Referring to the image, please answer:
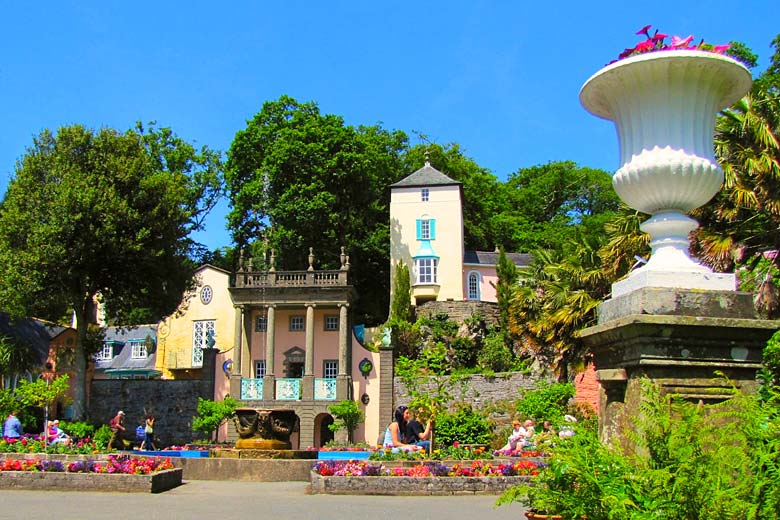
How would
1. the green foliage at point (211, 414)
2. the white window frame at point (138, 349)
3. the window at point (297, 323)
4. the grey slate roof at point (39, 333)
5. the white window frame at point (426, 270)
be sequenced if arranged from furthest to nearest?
the white window frame at point (138, 349) < the white window frame at point (426, 270) < the grey slate roof at point (39, 333) < the window at point (297, 323) < the green foliage at point (211, 414)

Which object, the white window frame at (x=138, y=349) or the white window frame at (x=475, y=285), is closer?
the white window frame at (x=475, y=285)

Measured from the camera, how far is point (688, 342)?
5.00 m

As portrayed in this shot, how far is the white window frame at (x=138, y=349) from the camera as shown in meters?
50.2

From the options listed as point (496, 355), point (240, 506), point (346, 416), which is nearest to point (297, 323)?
point (346, 416)

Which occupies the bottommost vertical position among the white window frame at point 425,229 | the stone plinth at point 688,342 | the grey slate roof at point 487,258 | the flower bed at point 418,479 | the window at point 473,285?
the flower bed at point 418,479

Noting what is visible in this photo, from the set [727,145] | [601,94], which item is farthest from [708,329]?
[727,145]

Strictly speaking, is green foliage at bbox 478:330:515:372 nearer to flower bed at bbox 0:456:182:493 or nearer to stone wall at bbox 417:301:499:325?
stone wall at bbox 417:301:499:325

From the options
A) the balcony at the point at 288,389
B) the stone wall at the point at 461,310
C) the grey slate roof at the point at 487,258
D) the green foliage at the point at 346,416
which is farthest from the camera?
the grey slate roof at the point at 487,258

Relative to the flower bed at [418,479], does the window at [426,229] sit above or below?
above

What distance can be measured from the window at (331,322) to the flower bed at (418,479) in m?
26.3

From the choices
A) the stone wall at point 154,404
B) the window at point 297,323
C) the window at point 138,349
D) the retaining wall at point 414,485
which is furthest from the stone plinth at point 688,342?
the window at point 138,349

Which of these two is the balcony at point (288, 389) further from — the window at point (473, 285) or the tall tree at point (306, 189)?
the window at point (473, 285)

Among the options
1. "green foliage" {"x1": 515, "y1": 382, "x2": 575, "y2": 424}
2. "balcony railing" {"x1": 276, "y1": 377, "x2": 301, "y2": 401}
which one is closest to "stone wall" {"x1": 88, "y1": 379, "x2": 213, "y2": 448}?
"balcony railing" {"x1": 276, "y1": 377, "x2": 301, "y2": 401}

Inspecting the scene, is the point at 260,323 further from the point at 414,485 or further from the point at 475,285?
the point at 414,485
